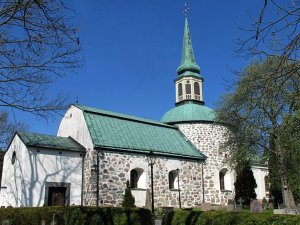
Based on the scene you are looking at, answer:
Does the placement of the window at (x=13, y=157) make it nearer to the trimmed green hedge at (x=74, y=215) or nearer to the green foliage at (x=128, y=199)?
the green foliage at (x=128, y=199)

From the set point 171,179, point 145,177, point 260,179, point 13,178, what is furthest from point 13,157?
point 260,179

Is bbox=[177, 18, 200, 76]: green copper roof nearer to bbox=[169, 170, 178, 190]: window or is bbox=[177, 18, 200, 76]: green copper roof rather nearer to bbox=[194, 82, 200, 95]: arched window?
bbox=[194, 82, 200, 95]: arched window

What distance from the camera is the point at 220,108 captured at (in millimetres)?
22375

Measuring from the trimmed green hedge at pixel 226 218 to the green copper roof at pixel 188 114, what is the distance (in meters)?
16.5

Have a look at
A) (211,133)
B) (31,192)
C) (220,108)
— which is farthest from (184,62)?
(31,192)

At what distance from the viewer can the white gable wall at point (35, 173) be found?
17734mm

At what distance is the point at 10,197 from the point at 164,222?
1103cm

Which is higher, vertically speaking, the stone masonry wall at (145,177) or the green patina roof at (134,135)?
the green patina roof at (134,135)

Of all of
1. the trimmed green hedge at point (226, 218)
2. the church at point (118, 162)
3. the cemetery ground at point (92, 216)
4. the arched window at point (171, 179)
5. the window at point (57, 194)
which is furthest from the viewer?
the arched window at point (171, 179)

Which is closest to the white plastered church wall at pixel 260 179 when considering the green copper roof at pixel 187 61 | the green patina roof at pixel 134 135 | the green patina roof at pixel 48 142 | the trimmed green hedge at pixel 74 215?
A: the green patina roof at pixel 134 135

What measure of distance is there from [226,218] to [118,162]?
39.4 feet

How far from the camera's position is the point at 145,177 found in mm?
21531

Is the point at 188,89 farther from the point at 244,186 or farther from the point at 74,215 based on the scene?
the point at 74,215

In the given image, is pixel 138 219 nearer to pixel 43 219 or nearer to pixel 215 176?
pixel 43 219
